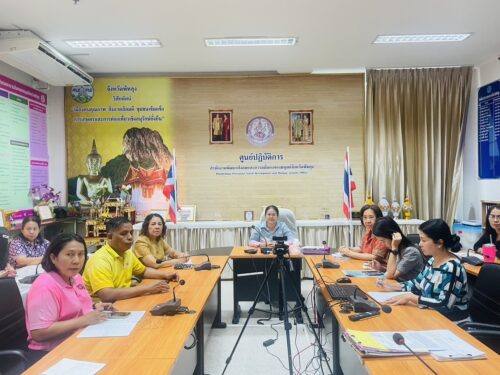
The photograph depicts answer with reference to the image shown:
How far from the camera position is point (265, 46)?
174 inches

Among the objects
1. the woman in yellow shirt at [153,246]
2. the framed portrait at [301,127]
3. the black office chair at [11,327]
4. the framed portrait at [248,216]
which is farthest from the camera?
the framed portrait at [301,127]

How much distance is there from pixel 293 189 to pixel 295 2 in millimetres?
2849

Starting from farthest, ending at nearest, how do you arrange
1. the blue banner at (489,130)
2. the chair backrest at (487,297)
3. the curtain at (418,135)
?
the curtain at (418,135), the blue banner at (489,130), the chair backrest at (487,297)

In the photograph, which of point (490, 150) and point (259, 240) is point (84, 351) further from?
point (490, 150)

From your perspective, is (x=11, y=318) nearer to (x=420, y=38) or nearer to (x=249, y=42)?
(x=249, y=42)

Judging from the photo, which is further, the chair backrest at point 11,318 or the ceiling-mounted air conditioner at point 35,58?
the ceiling-mounted air conditioner at point 35,58

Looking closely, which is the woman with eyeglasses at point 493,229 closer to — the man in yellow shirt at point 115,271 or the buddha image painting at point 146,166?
the man in yellow shirt at point 115,271

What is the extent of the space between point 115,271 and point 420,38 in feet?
13.8

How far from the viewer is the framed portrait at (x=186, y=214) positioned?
5410 millimetres

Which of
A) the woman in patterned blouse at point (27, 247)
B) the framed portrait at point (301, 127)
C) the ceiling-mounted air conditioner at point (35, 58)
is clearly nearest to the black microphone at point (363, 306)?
the woman in patterned blouse at point (27, 247)

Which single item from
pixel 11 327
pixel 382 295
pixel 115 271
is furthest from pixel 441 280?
pixel 11 327

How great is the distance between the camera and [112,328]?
177 centimetres

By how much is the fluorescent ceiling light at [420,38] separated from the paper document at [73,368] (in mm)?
4267

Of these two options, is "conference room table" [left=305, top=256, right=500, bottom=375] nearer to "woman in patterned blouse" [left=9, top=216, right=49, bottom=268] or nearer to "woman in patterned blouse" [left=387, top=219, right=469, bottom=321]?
"woman in patterned blouse" [left=387, top=219, right=469, bottom=321]
